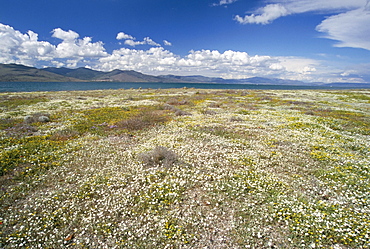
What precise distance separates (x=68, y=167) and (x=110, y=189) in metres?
5.07

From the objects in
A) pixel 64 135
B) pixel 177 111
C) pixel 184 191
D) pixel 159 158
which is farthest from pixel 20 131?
pixel 184 191

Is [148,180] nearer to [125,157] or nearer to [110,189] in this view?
[110,189]

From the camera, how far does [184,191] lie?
1102 cm

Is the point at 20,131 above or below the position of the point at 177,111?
below

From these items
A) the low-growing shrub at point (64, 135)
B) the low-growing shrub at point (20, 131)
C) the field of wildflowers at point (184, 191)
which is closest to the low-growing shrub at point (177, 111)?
the field of wildflowers at point (184, 191)

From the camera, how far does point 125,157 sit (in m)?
15.8

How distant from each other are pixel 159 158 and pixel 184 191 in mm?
4336

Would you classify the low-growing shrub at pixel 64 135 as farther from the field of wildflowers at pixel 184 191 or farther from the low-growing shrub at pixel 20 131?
the low-growing shrub at pixel 20 131

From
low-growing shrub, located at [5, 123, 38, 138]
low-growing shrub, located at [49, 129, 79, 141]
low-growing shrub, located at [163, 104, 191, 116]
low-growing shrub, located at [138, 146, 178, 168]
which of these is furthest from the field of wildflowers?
low-growing shrub, located at [163, 104, 191, 116]

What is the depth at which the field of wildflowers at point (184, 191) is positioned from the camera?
26.3ft

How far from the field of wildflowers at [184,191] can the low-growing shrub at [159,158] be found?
83 millimetres

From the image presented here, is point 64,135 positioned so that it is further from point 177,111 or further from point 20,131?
point 177,111

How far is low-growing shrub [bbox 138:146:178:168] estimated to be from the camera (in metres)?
14.1

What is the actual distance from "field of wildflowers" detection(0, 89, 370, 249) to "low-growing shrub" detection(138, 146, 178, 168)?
8cm
